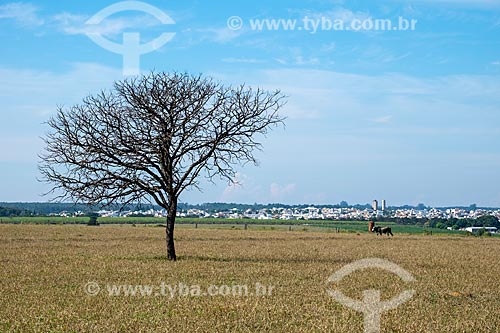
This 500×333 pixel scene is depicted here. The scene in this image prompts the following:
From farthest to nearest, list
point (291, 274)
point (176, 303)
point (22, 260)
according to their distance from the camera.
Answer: point (22, 260)
point (291, 274)
point (176, 303)

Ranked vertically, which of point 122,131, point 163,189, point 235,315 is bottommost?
point 235,315

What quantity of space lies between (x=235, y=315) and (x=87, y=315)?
298cm

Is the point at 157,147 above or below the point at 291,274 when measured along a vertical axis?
above

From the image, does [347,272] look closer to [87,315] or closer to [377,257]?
[377,257]

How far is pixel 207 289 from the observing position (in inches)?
719

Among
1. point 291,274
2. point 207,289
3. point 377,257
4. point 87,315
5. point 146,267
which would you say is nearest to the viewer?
point 87,315

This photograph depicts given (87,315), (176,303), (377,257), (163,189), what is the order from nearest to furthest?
(87,315)
(176,303)
(163,189)
(377,257)

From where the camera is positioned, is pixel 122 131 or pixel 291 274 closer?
pixel 291 274

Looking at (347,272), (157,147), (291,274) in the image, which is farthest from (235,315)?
(157,147)

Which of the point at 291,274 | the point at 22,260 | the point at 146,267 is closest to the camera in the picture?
the point at 291,274

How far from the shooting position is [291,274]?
22688 mm

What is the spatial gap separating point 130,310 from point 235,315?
2263 millimetres

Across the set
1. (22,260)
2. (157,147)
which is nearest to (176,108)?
(157,147)

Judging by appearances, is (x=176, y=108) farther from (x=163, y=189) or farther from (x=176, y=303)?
(x=176, y=303)
